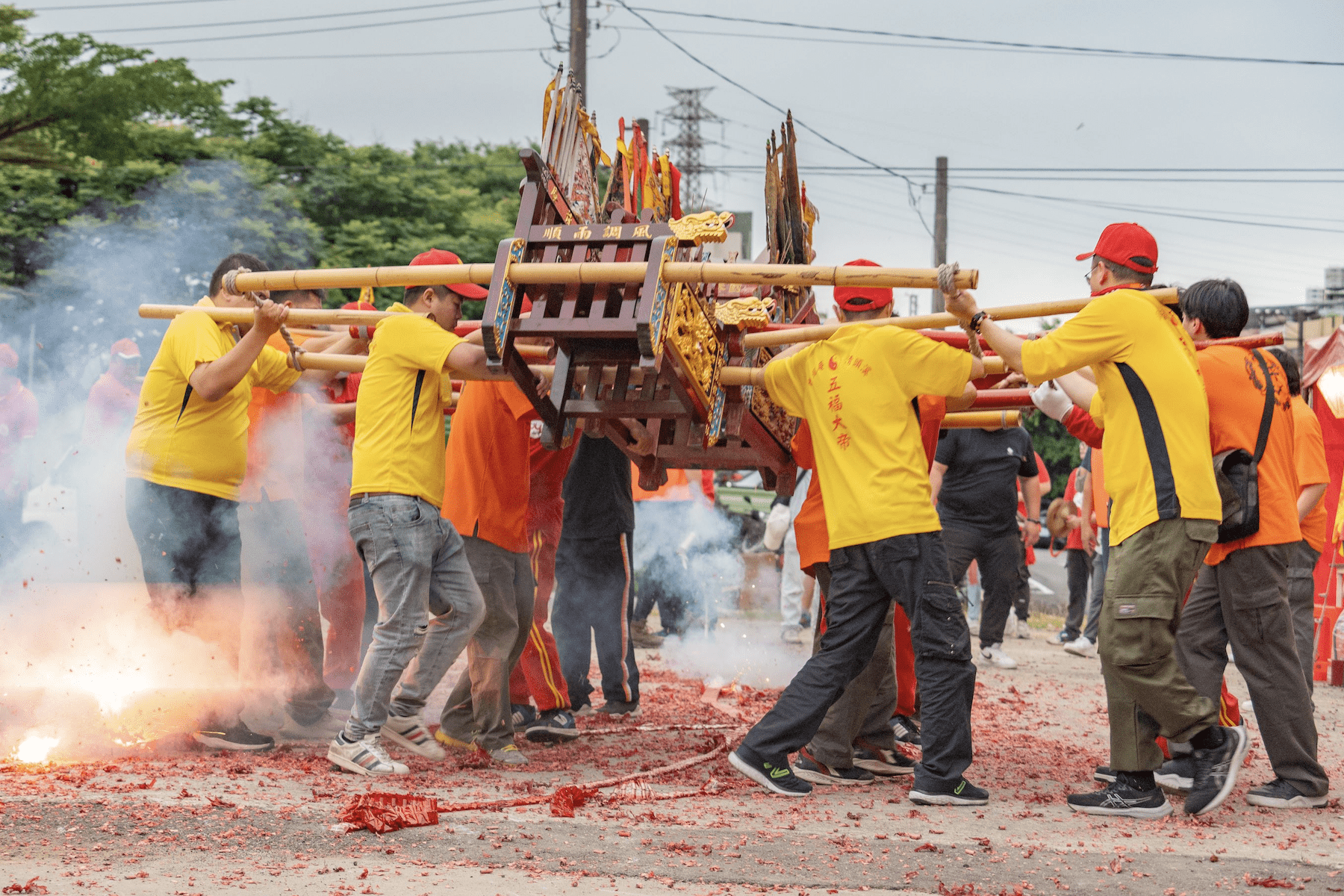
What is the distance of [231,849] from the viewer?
11.1ft

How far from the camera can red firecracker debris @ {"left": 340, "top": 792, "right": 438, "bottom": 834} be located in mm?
3633

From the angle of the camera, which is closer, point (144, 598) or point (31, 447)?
point (144, 598)

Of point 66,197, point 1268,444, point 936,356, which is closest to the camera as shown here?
point 936,356

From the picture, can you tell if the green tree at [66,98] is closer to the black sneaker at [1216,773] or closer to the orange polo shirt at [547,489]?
the orange polo shirt at [547,489]

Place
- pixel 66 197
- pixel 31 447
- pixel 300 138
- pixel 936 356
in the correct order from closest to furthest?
pixel 936 356 < pixel 31 447 < pixel 66 197 < pixel 300 138

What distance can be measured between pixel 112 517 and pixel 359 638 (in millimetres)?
1350

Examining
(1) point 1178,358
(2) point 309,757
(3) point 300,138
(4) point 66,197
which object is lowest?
(2) point 309,757

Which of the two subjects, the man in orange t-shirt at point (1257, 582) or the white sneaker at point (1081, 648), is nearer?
the man in orange t-shirt at point (1257, 582)

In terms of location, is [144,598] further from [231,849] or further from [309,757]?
[231,849]

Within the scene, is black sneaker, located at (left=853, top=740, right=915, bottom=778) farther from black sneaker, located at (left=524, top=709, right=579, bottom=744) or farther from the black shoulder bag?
the black shoulder bag

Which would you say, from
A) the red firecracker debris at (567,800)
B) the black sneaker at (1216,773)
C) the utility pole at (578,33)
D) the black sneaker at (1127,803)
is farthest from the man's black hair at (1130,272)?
the utility pole at (578,33)

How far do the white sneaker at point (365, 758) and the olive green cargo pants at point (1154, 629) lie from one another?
266cm

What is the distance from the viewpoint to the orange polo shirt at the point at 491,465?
5137mm

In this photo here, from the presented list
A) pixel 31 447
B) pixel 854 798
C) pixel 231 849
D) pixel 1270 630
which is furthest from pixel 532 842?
pixel 31 447
